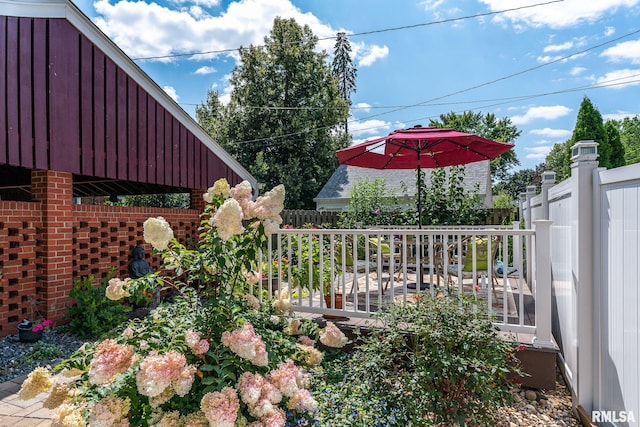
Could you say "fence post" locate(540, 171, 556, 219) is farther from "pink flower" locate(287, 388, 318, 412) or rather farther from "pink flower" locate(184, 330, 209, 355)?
"pink flower" locate(184, 330, 209, 355)

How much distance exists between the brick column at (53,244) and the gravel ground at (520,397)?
0.56 meters

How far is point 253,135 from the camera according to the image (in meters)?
18.2

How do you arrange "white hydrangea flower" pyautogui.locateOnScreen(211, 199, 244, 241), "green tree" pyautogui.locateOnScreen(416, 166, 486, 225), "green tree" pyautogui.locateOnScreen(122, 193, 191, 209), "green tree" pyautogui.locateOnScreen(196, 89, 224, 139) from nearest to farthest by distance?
"white hydrangea flower" pyautogui.locateOnScreen(211, 199, 244, 241) < "green tree" pyautogui.locateOnScreen(416, 166, 486, 225) < "green tree" pyautogui.locateOnScreen(122, 193, 191, 209) < "green tree" pyautogui.locateOnScreen(196, 89, 224, 139)

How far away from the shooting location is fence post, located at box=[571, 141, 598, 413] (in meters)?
2.28

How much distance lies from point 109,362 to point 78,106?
4288mm

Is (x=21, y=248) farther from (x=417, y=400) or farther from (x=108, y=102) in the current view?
(x=417, y=400)

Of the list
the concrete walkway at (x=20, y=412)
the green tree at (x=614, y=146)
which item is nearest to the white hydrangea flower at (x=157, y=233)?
the concrete walkway at (x=20, y=412)

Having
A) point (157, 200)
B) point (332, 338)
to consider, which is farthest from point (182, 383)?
point (157, 200)

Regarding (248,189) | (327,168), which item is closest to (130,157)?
(248,189)

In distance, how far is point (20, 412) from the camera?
8.70 feet

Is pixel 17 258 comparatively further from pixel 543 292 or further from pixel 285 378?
pixel 543 292

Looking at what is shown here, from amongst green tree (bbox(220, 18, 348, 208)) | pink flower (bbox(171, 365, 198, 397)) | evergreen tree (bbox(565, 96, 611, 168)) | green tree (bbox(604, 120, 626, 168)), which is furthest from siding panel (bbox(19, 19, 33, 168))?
green tree (bbox(604, 120, 626, 168))

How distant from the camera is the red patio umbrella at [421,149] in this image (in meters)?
4.28

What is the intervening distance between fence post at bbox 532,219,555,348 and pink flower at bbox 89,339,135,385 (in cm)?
290
